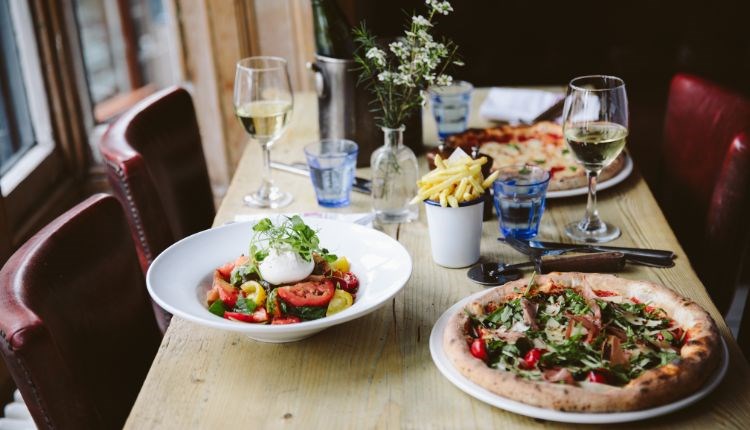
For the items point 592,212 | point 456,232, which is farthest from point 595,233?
point 456,232

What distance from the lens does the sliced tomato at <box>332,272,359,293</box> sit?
50.8 inches

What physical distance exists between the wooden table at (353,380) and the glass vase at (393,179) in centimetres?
23

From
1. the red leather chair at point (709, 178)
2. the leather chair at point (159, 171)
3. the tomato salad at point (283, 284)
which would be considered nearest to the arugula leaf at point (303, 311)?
the tomato salad at point (283, 284)

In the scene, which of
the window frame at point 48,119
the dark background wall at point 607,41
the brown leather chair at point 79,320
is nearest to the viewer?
the brown leather chair at point 79,320

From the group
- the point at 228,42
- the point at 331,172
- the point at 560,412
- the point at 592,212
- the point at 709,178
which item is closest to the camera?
the point at 560,412

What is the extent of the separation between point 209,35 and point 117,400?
2.35 metres

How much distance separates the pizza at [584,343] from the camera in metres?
0.99

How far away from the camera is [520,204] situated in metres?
1.57

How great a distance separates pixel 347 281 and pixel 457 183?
0.95ft

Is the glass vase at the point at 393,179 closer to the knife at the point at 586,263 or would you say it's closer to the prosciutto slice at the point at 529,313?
the knife at the point at 586,263

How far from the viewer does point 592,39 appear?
3.90 meters

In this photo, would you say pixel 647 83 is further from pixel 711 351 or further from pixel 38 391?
pixel 38 391

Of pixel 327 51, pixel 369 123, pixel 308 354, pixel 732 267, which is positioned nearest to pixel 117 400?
pixel 308 354

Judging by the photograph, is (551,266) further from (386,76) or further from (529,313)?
(386,76)
